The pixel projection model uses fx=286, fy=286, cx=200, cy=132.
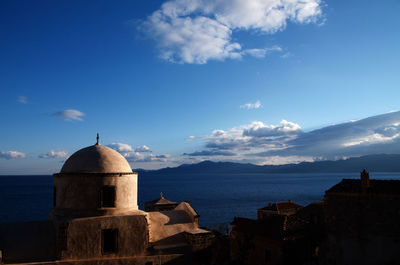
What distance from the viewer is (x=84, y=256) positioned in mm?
13336

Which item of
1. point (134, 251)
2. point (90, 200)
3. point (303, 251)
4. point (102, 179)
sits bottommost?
point (303, 251)

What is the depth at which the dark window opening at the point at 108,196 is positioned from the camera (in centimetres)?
1451

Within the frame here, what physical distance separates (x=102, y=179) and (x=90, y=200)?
115 cm

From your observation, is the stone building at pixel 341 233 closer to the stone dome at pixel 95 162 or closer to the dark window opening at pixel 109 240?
the dark window opening at pixel 109 240

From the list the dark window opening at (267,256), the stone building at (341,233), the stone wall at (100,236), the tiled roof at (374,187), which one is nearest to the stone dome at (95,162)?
the stone wall at (100,236)

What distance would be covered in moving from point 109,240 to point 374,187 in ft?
44.6

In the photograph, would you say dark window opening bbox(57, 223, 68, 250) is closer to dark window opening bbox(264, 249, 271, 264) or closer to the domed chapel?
the domed chapel

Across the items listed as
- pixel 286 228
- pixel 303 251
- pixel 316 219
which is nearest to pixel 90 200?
pixel 286 228

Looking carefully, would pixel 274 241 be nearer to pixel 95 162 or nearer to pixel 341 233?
pixel 341 233

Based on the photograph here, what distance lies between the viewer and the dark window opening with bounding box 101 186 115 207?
1451 centimetres

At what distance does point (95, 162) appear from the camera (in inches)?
583

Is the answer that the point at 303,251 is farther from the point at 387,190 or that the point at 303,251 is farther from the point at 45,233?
the point at 45,233

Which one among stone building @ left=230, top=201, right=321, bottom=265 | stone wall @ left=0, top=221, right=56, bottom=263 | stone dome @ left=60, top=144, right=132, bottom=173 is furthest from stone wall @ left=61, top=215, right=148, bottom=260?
stone building @ left=230, top=201, right=321, bottom=265

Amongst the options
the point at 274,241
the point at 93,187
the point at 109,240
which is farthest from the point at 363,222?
the point at 93,187
